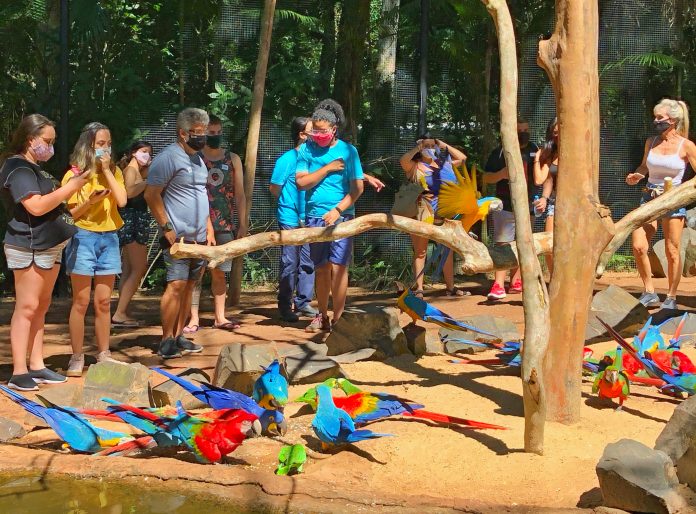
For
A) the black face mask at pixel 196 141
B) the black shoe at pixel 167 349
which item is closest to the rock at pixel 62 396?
the black shoe at pixel 167 349

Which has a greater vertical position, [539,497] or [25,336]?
[25,336]

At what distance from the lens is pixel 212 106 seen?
35.9ft

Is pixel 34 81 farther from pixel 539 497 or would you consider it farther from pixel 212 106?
pixel 539 497

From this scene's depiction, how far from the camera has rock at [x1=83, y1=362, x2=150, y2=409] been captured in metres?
5.33

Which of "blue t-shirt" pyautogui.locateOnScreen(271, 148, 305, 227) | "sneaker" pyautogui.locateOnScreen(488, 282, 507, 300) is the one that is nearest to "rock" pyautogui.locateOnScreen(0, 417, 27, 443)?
"blue t-shirt" pyautogui.locateOnScreen(271, 148, 305, 227)

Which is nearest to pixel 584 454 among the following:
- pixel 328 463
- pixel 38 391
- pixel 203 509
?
pixel 328 463

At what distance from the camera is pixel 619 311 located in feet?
23.4

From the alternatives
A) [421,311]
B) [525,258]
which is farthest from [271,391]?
[421,311]

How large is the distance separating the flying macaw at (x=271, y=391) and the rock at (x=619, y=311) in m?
2.76

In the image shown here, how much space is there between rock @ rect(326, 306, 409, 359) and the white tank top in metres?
2.64

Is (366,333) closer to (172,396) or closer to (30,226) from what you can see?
(172,396)

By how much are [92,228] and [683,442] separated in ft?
12.2

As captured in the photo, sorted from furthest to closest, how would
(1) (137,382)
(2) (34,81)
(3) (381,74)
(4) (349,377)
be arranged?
1. (3) (381,74)
2. (2) (34,81)
3. (4) (349,377)
4. (1) (137,382)

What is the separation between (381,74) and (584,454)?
807 cm
